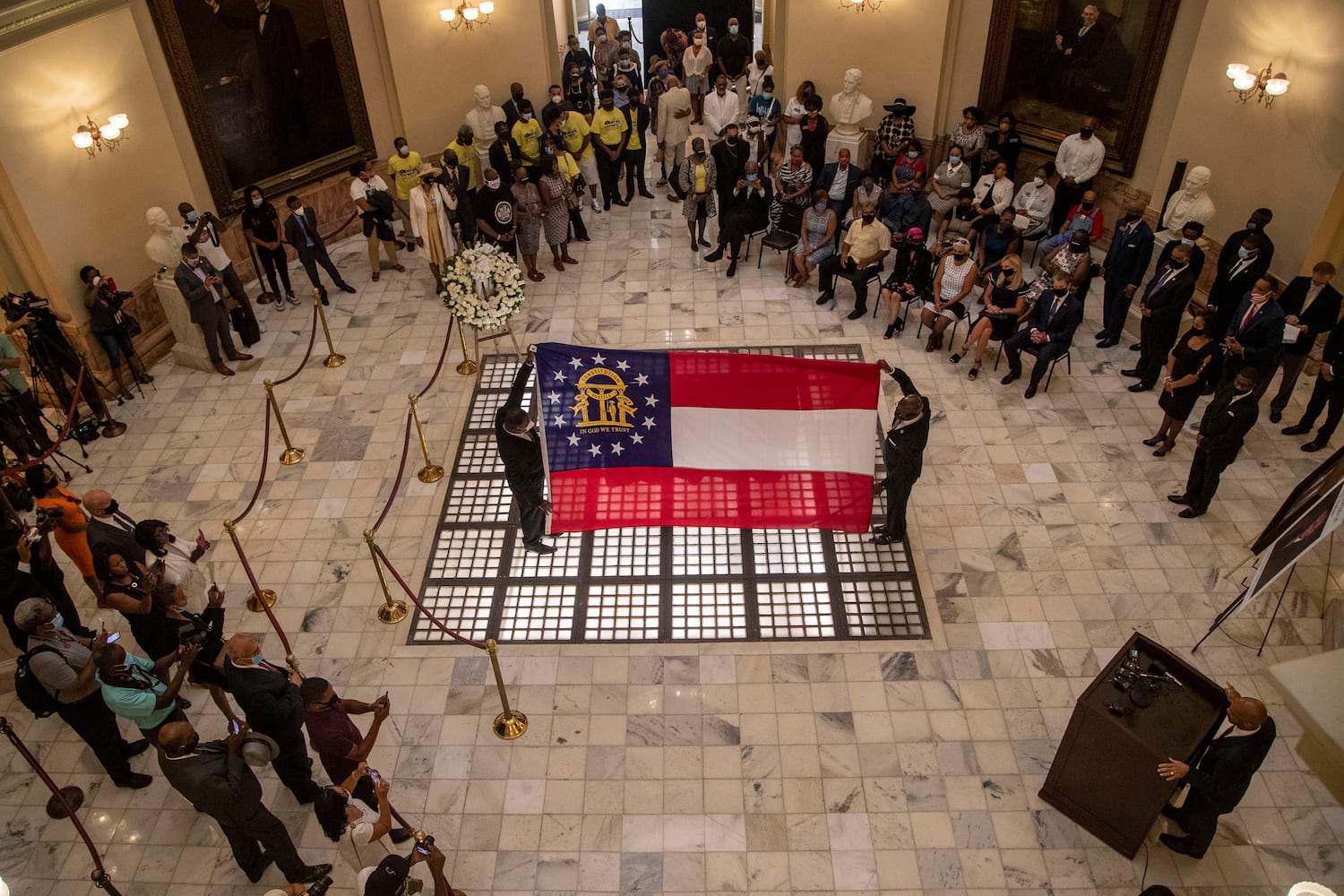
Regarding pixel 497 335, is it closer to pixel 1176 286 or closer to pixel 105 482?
pixel 105 482

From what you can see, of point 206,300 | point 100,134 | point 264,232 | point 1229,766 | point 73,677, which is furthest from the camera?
point 264,232

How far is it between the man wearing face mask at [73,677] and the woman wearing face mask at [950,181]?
34.9ft

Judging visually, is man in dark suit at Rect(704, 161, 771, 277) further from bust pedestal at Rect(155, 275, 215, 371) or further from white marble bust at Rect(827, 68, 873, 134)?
bust pedestal at Rect(155, 275, 215, 371)

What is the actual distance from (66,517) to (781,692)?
5.60m

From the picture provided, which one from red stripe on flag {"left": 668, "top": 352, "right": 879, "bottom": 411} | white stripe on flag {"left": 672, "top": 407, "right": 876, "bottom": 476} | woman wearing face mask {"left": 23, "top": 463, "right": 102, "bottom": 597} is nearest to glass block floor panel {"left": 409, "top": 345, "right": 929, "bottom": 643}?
white stripe on flag {"left": 672, "top": 407, "right": 876, "bottom": 476}

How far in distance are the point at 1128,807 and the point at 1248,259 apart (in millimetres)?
6125

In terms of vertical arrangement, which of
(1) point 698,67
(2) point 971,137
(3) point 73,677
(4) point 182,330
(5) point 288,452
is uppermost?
(1) point 698,67

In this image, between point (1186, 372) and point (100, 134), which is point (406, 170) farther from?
point (1186, 372)

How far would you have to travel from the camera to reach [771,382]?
24.0ft

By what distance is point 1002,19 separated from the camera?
1296 centimetres

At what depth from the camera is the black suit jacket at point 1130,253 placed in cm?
1006

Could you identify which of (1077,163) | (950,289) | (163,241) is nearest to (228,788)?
(163,241)

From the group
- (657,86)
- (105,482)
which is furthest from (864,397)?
(657,86)

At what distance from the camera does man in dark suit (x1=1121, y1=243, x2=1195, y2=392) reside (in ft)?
30.6
